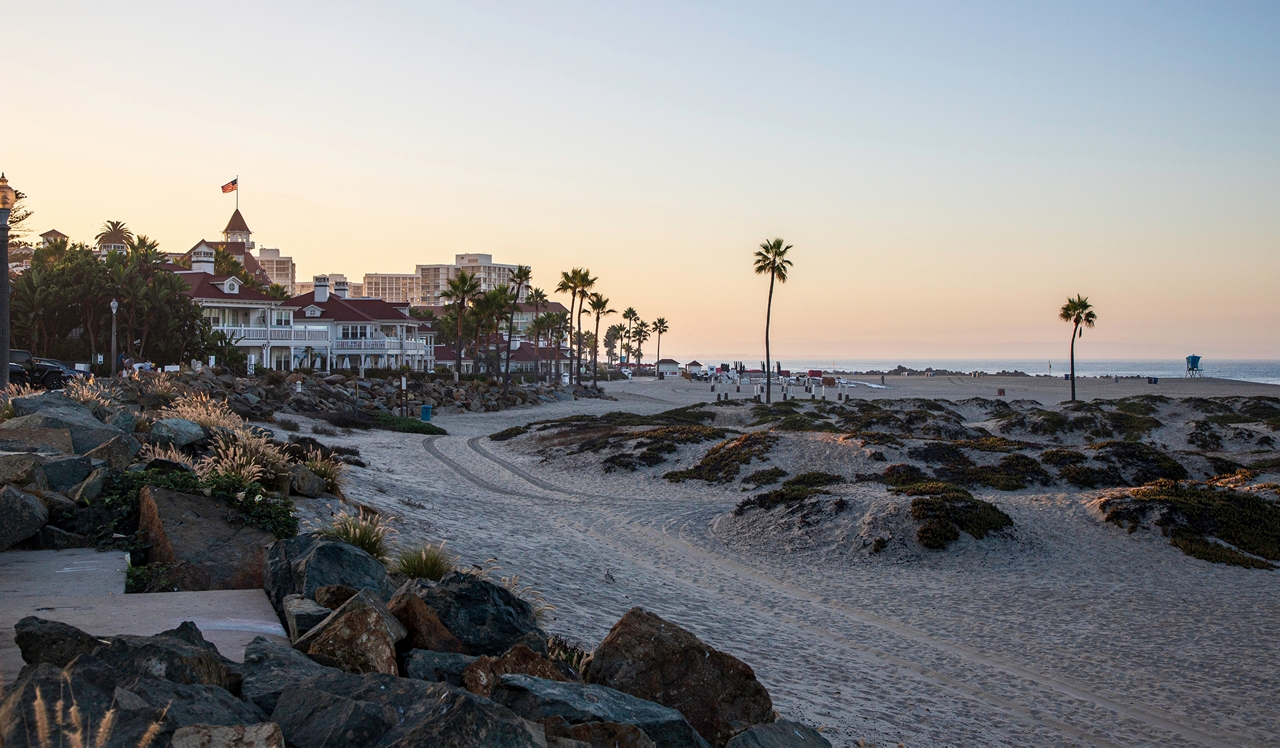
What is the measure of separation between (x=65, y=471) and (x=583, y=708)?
27.4 feet

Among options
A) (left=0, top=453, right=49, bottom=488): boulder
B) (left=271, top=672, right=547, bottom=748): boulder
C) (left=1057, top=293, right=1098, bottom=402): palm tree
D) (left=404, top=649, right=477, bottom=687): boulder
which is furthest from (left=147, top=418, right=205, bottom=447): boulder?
(left=1057, top=293, right=1098, bottom=402): palm tree

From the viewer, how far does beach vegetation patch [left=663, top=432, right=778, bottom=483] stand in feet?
88.0

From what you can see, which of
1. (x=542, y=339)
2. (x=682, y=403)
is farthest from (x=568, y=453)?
(x=542, y=339)

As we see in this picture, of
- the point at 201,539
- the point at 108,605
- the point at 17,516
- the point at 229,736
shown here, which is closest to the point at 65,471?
the point at 17,516

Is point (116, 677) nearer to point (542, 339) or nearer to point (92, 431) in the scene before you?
point (92, 431)

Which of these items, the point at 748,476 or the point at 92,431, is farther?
A: the point at 748,476

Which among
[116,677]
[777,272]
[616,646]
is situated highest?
[777,272]

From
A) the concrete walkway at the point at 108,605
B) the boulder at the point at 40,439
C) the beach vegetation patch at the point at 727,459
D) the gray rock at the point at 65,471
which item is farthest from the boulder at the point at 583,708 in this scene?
the beach vegetation patch at the point at 727,459

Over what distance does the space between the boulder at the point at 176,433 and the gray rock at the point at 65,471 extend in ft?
8.66

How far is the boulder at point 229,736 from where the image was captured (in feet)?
11.8

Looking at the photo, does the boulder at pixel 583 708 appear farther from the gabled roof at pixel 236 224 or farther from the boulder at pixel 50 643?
the gabled roof at pixel 236 224

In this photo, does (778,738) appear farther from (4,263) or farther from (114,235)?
(114,235)

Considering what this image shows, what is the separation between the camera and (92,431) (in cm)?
1293

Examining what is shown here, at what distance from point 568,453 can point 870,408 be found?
29.1 metres
